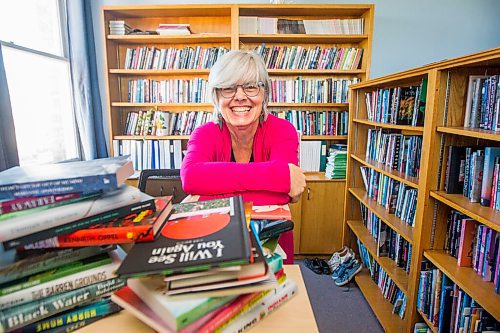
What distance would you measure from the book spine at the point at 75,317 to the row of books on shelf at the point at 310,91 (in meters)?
2.53

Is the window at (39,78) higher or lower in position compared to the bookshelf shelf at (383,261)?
higher

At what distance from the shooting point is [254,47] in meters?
2.97

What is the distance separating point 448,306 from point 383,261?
63 centimetres

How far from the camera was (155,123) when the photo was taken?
2973 mm

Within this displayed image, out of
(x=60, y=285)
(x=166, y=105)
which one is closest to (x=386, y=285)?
(x=60, y=285)

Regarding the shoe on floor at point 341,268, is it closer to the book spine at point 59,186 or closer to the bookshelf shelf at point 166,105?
the bookshelf shelf at point 166,105

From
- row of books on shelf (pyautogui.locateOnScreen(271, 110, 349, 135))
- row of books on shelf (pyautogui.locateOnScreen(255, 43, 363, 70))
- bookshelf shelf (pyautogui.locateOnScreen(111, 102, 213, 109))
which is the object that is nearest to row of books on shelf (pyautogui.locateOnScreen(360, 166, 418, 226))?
row of books on shelf (pyautogui.locateOnScreen(271, 110, 349, 135))

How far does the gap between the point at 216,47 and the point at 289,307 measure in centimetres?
277

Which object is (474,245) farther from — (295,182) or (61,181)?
(61,181)

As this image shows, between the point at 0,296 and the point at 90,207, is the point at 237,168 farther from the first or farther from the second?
the point at 0,296

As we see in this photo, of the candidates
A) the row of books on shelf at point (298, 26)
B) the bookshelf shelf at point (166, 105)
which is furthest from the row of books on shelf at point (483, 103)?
the bookshelf shelf at point (166, 105)

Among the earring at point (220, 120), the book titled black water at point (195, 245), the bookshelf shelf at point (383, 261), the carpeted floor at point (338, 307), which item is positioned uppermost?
the earring at point (220, 120)

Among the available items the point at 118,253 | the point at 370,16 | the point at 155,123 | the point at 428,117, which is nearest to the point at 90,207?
the point at 118,253

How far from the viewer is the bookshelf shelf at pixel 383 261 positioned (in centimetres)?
176
